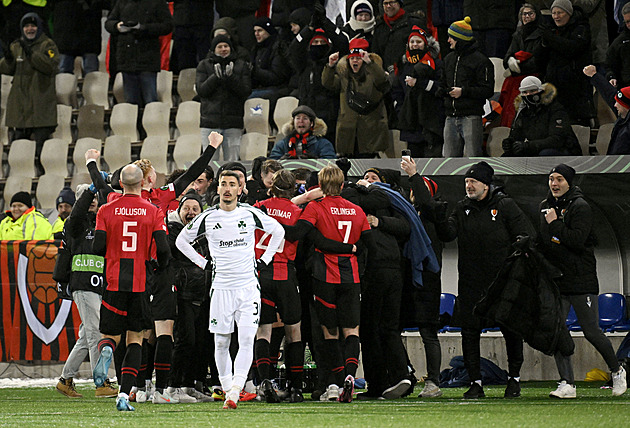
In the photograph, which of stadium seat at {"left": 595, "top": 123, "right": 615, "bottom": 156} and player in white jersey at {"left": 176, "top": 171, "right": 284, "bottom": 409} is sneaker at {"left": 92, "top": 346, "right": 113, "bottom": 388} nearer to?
player in white jersey at {"left": 176, "top": 171, "right": 284, "bottom": 409}

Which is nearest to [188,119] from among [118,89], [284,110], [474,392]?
[118,89]

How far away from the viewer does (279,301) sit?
9.34 m

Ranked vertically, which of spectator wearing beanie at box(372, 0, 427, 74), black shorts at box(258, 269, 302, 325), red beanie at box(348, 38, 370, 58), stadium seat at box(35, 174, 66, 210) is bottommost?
black shorts at box(258, 269, 302, 325)

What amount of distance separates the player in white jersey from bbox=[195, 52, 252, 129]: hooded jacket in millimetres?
5787

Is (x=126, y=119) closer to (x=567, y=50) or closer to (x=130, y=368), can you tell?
(x=567, y=50)

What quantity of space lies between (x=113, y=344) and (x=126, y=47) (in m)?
8.54

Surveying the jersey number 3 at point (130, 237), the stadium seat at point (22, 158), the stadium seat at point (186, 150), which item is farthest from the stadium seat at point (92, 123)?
the jersey number 3 at point (130, 237)

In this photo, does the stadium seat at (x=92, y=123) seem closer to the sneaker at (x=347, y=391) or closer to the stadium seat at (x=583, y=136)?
the stadium seat at (x=583, y=136)

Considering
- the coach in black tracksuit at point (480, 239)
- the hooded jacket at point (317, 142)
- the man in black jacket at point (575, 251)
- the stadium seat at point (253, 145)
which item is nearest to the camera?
the coach in black tracksuit at point (480, 239)

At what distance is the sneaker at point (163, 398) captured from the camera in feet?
30.7

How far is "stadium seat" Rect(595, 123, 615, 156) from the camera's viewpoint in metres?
13.8

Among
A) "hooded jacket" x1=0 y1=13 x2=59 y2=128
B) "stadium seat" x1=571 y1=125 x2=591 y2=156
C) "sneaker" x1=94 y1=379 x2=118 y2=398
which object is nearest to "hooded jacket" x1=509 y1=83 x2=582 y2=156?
"stadium seat" x1=571 y1=125 x2=591 y2=156

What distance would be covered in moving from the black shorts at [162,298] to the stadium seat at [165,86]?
8.66m

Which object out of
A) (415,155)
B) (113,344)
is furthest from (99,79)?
(113,344)
